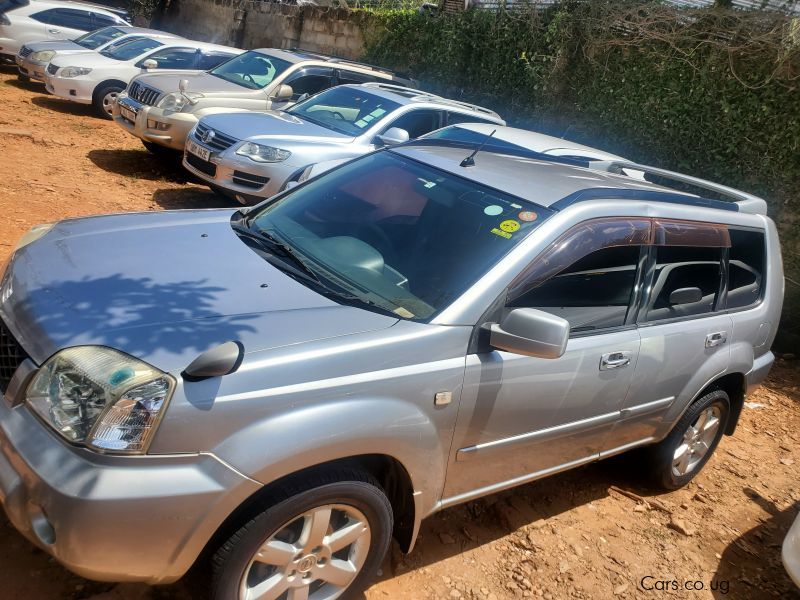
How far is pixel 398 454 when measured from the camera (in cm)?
279

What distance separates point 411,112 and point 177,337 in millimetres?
6675

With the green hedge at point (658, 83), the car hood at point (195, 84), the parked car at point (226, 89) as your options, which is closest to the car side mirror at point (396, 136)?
the parked car at point (226, 89)

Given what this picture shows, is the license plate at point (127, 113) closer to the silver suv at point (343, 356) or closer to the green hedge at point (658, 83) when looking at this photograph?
the green hedge at point (658, 83)

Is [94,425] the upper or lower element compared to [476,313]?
lower

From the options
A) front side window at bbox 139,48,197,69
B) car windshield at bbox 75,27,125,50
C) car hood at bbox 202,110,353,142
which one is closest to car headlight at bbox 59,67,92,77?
front side window at bbox 139,48,197,69

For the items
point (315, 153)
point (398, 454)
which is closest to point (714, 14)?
point (315, 153)

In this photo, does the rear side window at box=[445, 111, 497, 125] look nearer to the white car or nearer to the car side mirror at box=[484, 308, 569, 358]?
the white car

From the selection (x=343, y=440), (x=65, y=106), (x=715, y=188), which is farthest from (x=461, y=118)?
(x=65, y=106)

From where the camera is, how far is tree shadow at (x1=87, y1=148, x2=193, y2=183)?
9406mm

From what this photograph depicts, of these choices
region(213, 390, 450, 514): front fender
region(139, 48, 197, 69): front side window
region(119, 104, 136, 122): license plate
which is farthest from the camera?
region(139, 48, 197, 69): front side window

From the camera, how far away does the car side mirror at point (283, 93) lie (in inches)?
387

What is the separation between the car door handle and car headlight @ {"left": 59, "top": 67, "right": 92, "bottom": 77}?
36.7 ft

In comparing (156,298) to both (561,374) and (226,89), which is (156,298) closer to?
(561,374)

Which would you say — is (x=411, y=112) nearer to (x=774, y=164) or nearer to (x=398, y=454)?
(x=774, y=164)
